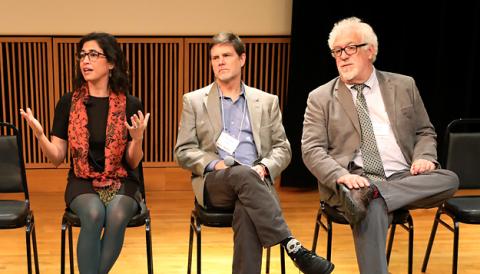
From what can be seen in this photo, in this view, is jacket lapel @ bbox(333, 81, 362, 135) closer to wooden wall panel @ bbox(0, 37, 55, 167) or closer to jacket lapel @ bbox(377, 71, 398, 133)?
jacket lapel @ bbox(377, 71, 398, 133)

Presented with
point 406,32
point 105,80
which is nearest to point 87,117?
point 105,80

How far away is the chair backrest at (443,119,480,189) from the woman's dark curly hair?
66.1 inches

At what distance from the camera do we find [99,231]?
294 centimetres

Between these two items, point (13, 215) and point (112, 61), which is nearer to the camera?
point (13, 215)

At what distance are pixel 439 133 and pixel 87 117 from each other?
301 centimetres

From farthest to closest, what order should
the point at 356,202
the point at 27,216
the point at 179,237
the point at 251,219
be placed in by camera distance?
1. the point at 179,237
2. the point at 27,216
3. the point at 251,219
4. the point at 356,202

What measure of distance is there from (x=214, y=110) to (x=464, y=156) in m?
1.33

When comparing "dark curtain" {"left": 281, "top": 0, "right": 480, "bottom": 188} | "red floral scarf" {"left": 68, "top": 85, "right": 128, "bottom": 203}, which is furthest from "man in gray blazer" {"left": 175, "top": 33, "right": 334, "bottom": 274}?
"dark curtain" {"left": 281, "top": 0, "right": 480, "bottom": 188}

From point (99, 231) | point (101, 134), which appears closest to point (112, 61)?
point (101, 134)

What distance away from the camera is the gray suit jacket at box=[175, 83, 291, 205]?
3.22 m

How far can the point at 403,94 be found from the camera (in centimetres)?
328

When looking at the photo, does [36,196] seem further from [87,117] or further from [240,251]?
[240,251]

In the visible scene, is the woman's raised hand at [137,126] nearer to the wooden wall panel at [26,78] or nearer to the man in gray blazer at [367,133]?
the man in gray blazer at [367,133]

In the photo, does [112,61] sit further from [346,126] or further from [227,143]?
[346,126]
